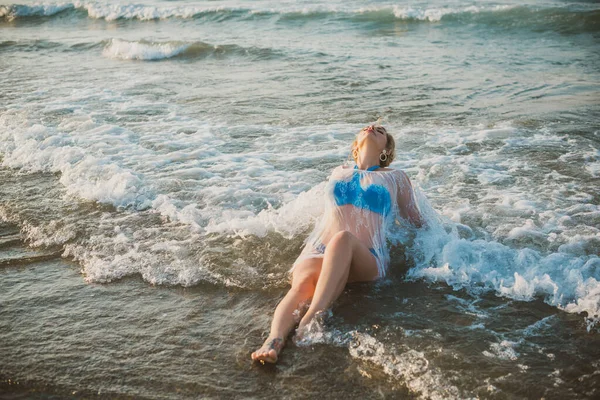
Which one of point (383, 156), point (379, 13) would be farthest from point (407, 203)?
point (379, 13)

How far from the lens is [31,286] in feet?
15.4

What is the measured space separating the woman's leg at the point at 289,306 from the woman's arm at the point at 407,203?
0.97m

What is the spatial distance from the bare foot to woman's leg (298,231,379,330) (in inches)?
9.8

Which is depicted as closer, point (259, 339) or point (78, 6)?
point (259, 339)

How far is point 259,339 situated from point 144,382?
33.1 inches

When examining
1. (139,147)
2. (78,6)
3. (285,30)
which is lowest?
(139,147)

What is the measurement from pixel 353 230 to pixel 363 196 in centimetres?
30

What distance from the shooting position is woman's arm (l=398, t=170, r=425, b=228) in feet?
15.7

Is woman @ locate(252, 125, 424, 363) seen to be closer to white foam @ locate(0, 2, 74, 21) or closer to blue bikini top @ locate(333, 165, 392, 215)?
blue bikini top @ locate(333, 165, 392, 215)

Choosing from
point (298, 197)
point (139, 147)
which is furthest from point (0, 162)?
point (298, 197)

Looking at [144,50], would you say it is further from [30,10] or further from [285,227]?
[30,10]

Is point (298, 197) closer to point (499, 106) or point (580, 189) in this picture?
point (580, 189)

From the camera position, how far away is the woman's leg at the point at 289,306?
3.66 m

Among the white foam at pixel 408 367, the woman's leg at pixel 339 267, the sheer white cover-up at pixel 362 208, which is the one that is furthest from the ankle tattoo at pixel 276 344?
the sheer white cover-up at pixel 362 208
